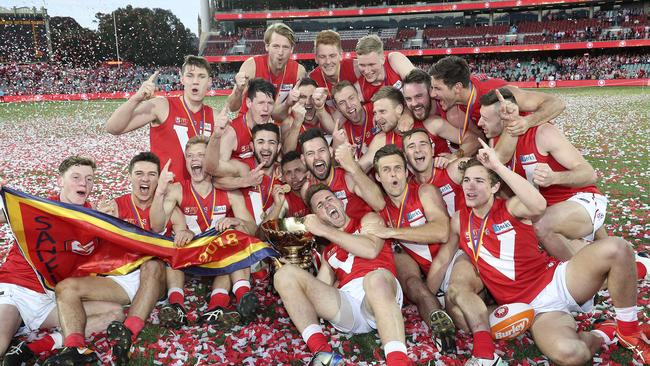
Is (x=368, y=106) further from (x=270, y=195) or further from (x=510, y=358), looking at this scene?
(x=510, y=358)

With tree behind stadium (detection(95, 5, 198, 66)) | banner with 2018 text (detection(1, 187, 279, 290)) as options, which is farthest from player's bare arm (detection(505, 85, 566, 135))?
tree behind stadium (detection(95, 5, 198, 66))

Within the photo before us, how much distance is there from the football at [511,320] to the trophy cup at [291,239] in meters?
1.91

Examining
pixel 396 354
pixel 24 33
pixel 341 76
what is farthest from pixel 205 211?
pixel 24 33

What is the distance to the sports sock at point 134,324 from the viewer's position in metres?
4.23

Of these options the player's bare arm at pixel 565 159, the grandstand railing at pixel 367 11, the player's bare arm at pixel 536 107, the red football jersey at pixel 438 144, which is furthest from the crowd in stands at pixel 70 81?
the player's bare arm at pixel 565 159

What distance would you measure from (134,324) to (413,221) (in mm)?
2775

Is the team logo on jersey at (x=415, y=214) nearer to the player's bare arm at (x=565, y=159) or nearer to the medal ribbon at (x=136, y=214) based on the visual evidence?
the player's bare arm at (x=565, y=159)

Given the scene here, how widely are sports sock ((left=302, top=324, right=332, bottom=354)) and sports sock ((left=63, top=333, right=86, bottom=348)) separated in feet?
6.04

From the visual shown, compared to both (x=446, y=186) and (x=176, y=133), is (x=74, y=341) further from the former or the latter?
(x=446, y=186)

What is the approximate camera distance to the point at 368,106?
22.5ft

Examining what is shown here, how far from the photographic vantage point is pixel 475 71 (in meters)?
49.9

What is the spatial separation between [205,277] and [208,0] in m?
63.8

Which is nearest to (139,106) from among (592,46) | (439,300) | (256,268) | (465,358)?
(256,268)

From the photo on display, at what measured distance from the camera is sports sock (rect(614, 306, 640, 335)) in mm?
3875
